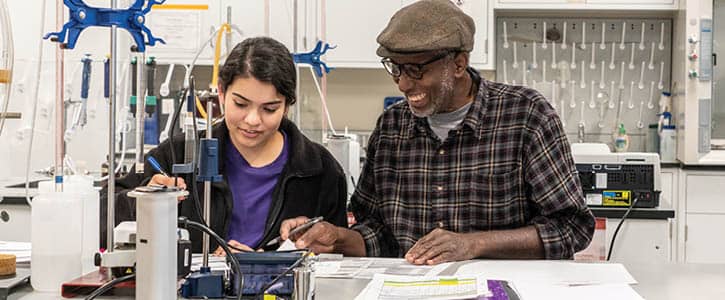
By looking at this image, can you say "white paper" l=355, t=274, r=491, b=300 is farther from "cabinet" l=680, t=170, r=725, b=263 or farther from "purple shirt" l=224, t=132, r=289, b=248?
"cabinet" l=680, t=170, r=725, b=263

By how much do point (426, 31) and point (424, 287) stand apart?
0.67 meters

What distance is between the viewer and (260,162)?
2127 millimetres

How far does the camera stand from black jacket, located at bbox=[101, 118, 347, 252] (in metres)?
2.00

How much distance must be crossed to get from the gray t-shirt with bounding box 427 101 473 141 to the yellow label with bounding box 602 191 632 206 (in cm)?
142

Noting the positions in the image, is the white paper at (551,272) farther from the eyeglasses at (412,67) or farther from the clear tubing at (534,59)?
the clear tubing at (534,59)

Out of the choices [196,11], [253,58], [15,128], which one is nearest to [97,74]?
[15,128]

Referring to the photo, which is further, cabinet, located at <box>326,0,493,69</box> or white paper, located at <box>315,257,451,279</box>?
cabinet, located at <box>326,0,493,69</box>

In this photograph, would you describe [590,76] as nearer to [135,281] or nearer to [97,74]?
[97,74]

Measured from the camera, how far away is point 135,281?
47.9 inches

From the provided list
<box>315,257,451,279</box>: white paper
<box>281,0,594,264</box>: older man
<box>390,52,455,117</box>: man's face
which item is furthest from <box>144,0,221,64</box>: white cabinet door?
<box>315,257,451,279</box>: white paper

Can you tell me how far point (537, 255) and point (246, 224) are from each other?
A: 27.8 inches

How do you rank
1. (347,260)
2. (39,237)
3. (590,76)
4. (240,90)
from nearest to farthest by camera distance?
(39,237)
(347,260)
(240,90)
(590,76)

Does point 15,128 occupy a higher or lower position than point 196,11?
lower

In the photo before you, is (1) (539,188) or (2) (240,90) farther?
(2) (240,90)
